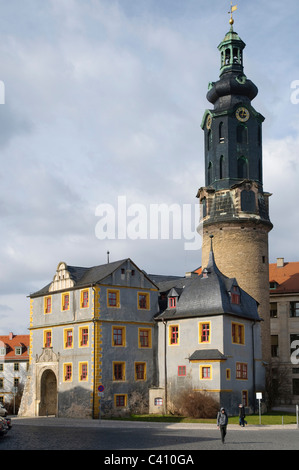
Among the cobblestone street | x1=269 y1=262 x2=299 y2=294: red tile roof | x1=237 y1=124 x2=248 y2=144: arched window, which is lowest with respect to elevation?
the cobblestone street

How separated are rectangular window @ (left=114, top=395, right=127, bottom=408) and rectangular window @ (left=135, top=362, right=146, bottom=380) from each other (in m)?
1.90

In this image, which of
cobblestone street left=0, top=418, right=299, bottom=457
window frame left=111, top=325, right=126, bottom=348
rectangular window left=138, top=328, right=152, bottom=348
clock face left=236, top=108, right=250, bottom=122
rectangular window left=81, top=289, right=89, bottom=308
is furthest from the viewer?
clock face left=236, top=108, right=250, bottom=122

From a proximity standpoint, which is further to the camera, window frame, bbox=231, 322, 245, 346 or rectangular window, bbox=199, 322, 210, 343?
window frame, bbox=231, 322, 245, 346

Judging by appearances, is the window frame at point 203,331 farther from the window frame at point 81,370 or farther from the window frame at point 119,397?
the window frame at point 81,370

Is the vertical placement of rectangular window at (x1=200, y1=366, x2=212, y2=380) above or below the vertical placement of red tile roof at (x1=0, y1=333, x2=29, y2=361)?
below

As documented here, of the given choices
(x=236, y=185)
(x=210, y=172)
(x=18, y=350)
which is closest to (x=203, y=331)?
(x=236, y=185)

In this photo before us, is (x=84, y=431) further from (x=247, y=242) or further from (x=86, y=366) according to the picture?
(x=247, y=242)

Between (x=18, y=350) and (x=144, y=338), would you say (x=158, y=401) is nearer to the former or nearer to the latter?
(x=144, y=338)

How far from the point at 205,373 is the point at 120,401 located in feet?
22.1

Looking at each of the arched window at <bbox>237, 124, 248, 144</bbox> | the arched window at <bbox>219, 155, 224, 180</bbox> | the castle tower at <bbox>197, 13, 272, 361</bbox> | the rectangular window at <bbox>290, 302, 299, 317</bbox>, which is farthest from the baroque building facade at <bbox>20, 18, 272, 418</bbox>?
the arched window at <bbox>237, 124, 248, 144</bbox>

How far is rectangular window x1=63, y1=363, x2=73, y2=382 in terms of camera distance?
49781 millimetres

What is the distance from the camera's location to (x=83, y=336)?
49.2 metres

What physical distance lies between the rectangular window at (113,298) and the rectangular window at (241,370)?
31.7ft

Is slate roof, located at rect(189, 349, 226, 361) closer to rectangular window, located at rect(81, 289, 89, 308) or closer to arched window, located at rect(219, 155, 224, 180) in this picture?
rectangular window, located at rect(81, 289, 89, 308)
